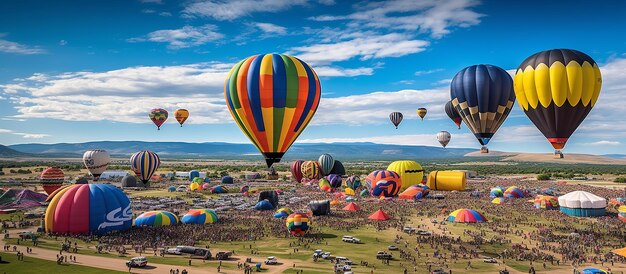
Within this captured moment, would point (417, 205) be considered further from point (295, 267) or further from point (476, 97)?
point (295, 267)

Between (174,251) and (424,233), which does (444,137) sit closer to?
(424,233)

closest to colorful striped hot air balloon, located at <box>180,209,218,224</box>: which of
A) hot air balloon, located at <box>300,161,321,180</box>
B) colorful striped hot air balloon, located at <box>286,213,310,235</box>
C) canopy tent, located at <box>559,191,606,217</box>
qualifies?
colorful striped hot air balloon, located at <box>286,213,310,235</box>

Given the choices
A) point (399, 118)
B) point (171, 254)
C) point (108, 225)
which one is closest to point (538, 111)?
point (171, 254)

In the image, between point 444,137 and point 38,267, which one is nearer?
point 38,267

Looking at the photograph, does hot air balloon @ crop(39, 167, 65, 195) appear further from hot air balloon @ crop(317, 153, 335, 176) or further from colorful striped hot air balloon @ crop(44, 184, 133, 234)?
hot air balloon @ crop(317, 153, 335, 176)

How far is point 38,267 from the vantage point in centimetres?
2636

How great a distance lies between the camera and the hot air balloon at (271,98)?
36719 millimetres

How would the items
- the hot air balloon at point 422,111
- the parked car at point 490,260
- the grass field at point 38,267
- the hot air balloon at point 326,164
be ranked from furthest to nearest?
the hot air balloon at point 422,111 < the hot air balloon at point 326,164 < the parked car at point 490,260 < the grass field at point 38,267

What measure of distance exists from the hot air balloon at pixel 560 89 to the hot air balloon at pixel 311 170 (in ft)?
197

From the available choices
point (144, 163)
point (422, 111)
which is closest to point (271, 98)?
point (144, 163)

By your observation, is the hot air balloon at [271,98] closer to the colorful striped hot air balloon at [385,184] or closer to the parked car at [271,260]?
the parked car at [271,260]

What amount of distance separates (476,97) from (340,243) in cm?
2382

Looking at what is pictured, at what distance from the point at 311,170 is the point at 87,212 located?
61197 millimetres

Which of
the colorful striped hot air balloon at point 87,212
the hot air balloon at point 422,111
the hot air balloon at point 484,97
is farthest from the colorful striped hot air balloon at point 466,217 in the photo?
the hot air balloon at point 422,111
